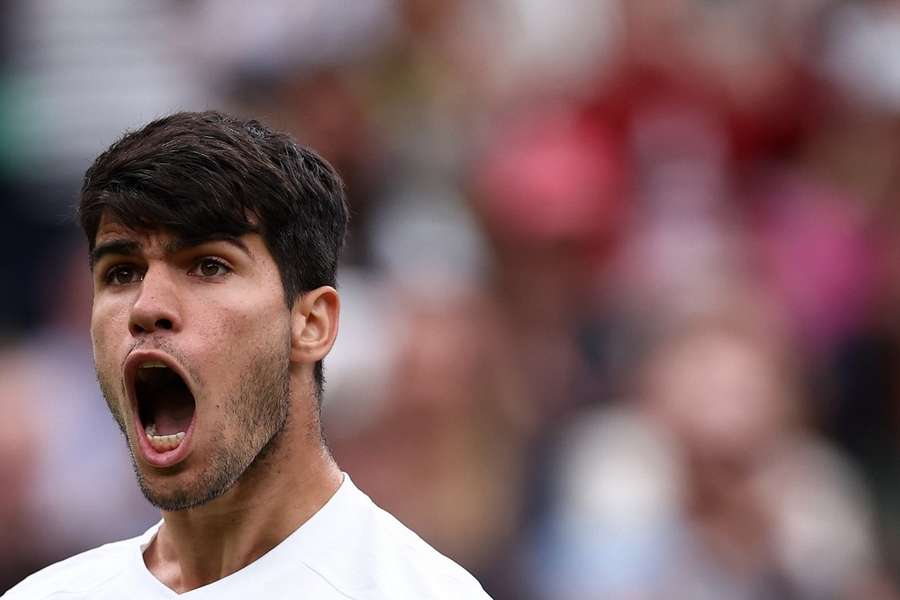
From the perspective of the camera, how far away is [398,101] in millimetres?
7898

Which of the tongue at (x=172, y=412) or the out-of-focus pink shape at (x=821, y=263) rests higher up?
the tongue at (x=172, y=412)

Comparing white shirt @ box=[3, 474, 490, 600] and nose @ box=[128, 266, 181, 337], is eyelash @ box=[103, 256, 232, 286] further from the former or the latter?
white shirt @ box=[3, 474, 490, 600]

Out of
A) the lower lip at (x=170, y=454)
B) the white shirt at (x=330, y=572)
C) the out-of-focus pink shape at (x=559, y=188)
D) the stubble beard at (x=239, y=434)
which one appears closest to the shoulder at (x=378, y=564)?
the white shirt at (x=330, y=572)

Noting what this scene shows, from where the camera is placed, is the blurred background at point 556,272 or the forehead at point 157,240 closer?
the forehead at point 157,240

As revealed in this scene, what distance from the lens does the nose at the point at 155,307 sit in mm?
2990

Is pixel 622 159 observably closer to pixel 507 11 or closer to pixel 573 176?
pixel 573 176

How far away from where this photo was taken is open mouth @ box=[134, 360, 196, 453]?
314cm

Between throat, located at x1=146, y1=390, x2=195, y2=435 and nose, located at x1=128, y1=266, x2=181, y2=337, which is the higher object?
nose, located at x1=128, y1=266, x2=181, y2=337

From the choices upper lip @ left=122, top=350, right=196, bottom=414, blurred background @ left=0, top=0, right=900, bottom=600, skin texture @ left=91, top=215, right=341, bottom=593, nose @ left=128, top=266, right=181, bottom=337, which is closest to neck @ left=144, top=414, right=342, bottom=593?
skin texture @ left=91, top=215, right=341, bottom=593

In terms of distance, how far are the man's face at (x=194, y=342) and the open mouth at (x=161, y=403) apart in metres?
0.03

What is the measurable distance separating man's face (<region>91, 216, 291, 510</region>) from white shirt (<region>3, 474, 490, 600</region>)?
203 millimetres

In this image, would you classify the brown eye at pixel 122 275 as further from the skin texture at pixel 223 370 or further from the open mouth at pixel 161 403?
the open mouth at pixel 161 403

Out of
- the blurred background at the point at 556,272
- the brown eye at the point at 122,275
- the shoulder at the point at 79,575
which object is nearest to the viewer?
the brown eye at the point at 122,275

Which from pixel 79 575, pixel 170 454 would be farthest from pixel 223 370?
pixel 79 575
